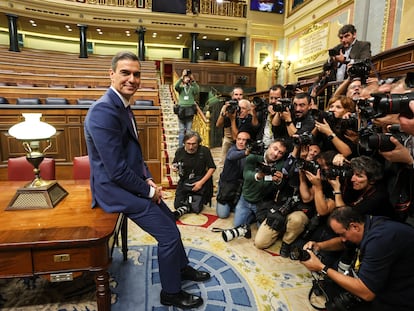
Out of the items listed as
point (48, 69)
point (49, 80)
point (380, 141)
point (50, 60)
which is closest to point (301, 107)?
point (380, 141)

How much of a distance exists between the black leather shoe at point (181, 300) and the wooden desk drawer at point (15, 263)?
2.45 ft

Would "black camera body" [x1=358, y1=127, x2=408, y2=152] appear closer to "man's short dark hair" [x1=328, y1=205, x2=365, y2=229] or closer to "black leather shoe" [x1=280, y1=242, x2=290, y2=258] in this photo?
"man's short dark hair" [x1=328, y1=205, x2=365, y2=229]

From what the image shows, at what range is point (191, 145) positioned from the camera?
9.62 feet

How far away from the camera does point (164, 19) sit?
10.5 meters

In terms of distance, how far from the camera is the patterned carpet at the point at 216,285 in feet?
5.26

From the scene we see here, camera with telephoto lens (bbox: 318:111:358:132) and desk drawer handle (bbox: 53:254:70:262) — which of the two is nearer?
desk drawer handle (bbox: 53:254:70:262)

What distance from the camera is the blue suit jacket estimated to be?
1.32 m

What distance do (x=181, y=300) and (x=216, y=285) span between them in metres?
0.32

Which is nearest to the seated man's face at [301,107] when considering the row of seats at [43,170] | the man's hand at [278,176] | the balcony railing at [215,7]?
the man's hand at [278,176]

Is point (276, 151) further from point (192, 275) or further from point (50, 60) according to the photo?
point (50, 60)

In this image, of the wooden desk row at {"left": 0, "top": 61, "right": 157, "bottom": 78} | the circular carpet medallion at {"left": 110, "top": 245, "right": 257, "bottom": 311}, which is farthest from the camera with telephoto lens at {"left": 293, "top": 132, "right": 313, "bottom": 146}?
the wooden desk row at {"left": 0, "top": 61, "right": 157, "bottom": 78}

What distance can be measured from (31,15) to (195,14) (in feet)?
18.6

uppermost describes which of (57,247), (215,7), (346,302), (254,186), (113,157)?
(215,7)

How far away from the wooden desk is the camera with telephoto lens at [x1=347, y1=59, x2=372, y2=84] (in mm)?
1863
